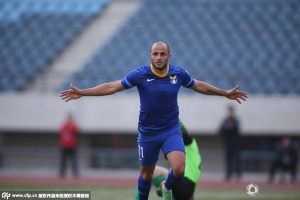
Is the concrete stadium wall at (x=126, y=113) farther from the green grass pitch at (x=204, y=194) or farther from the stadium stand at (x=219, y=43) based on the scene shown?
the green grass pitch at (x=204, y=194)

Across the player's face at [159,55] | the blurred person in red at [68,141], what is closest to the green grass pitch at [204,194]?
the player's face at [159,55]

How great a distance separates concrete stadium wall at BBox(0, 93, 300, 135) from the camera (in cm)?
1931

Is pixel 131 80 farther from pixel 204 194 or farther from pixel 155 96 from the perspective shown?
pixel 204 194

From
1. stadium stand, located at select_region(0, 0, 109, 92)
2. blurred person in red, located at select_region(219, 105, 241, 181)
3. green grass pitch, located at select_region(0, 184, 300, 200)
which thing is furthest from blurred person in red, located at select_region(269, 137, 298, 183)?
stadium stand, located at select_region(0, 0, 109, 92)

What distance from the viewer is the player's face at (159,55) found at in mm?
8352

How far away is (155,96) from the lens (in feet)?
27.7

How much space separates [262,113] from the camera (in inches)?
760

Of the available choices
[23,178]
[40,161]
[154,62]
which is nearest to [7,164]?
[40,161]

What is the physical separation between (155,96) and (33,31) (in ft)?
48.8

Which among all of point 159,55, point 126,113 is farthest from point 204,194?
point 126,113

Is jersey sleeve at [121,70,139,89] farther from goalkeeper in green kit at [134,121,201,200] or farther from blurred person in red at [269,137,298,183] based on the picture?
blurred person in red at [269,137,298,183]

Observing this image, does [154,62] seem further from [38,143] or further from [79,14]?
[79,14]

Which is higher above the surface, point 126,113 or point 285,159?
point 126,113

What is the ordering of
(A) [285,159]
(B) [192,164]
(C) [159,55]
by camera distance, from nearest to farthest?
1. (C) [159,55]
2. (B) [192,164]
3. (A) [285,159]
